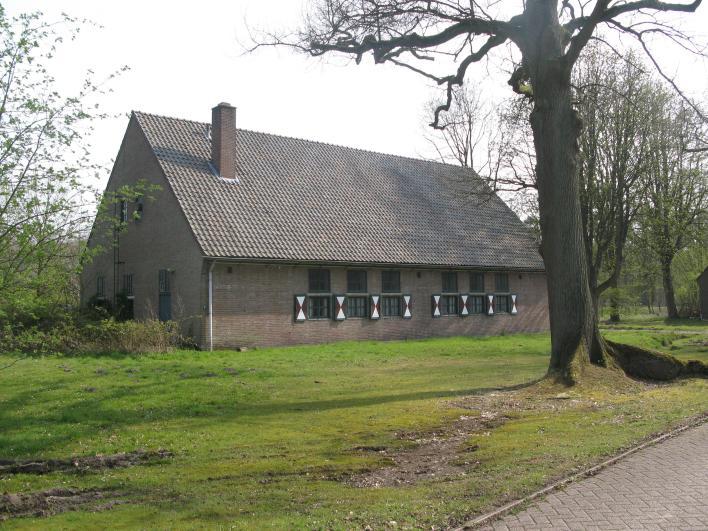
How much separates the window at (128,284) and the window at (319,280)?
7303mm

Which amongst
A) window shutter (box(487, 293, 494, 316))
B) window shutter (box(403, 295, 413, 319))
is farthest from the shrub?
window shutter (box(487, 293, 494, 316))

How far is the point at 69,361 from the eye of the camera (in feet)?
52.4

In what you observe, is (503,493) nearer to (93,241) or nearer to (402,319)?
(93,241)

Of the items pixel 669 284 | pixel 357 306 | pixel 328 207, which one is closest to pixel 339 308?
pixel 357 306

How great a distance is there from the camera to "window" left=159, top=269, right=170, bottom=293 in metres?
22.9

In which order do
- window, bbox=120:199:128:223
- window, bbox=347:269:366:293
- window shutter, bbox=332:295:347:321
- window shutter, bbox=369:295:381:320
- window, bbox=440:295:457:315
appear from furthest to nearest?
window, bbox=440:295:457:315 < window shutter, bbox=369:295:381:320 < window, bbox=347:269:366:293 < window shutter, bbox=332:295:347:321 < window, bbox=120:199:128:223

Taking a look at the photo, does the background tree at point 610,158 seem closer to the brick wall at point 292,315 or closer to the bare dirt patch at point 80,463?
the brick wall at point 292,315

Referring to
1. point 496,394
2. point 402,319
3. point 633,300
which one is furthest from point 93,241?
point 633,300

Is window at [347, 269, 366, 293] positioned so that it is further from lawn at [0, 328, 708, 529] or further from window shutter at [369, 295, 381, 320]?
lawn at [0, 328, 708, 529]

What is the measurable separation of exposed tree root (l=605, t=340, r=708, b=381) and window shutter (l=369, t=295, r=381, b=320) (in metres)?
11.4

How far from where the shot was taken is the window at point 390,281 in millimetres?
25703

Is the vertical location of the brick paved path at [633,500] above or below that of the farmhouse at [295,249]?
below

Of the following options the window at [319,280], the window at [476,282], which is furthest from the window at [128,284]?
the window at [476,282]

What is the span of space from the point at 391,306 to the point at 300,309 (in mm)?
4410
